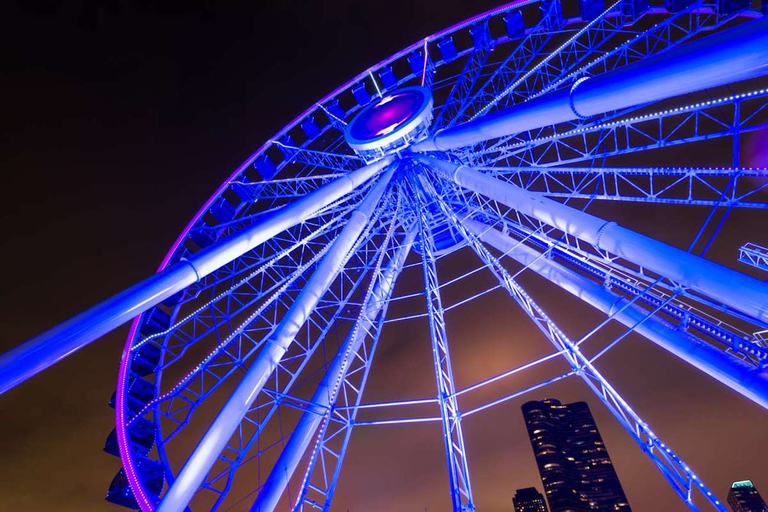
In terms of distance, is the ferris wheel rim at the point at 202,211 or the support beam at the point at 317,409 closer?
the support beam at the point at 317,409

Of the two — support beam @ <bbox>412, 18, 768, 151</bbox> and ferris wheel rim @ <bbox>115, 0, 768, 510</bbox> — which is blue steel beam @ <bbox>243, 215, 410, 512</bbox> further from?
support beam @ <bbox>412, 18, 768, 151</bbox>

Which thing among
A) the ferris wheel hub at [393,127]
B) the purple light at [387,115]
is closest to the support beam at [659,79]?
the ferris wheel hub at [393,127]

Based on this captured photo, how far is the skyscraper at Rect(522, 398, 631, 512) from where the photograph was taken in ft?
375

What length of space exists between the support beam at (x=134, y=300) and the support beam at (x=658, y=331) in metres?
5.34

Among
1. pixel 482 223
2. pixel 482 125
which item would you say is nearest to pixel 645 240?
pixel 482 125

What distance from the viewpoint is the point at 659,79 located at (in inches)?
257

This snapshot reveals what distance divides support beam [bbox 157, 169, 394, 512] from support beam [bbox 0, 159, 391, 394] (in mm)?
1115

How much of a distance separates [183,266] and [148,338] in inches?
229

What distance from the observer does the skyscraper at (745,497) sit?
363ft

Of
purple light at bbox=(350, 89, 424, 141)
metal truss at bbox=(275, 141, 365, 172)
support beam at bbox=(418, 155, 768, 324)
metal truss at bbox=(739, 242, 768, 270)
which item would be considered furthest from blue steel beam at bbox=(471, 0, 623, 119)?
metal truss at bbox=(739, 242, 768, 270)

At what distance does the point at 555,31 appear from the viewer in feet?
46.9

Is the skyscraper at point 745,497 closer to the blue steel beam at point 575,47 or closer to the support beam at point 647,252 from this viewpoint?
the blue steel beam at point 575,47

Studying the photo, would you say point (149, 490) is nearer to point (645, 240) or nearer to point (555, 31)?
point (645, 240)

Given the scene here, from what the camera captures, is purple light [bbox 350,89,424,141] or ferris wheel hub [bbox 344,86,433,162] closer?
ferris wheel hub [bbox 344,86,433,162]
